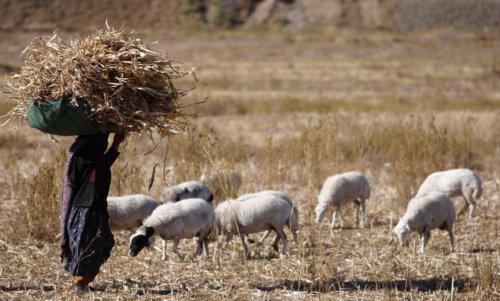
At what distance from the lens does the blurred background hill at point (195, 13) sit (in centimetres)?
6540

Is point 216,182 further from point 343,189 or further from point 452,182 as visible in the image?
point 452,182

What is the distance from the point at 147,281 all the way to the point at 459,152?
8.75 meters

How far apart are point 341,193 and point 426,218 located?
188cm

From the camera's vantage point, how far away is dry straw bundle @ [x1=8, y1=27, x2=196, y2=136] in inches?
279

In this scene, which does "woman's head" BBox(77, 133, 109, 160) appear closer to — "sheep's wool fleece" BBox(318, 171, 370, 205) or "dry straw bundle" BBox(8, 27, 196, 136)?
"dry straw bundle" BBox(8, 27, 196, 136)

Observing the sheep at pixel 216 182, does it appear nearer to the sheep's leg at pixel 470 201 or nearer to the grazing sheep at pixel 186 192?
the grazing sheep at pixel 186 192

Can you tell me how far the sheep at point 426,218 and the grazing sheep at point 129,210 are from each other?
3.40 metres

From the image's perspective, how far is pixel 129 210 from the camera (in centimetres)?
986

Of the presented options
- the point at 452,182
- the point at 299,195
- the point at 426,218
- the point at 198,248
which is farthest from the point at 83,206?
the point at 452,182

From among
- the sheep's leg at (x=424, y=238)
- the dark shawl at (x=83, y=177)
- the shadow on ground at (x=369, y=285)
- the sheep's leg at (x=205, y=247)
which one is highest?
the dark shawl at (x=83, y=177)

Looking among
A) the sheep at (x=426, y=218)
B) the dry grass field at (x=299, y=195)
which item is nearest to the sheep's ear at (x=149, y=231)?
the dry grass field at (x=299, y=195)

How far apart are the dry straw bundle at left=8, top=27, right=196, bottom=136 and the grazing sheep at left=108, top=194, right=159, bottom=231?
261 cm

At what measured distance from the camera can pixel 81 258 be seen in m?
7.21

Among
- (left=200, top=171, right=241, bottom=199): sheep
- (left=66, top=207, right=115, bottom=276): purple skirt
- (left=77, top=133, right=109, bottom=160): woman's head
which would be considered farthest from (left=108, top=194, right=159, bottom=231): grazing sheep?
(left=77, top=133, right=109, bottom=160): woman's head
